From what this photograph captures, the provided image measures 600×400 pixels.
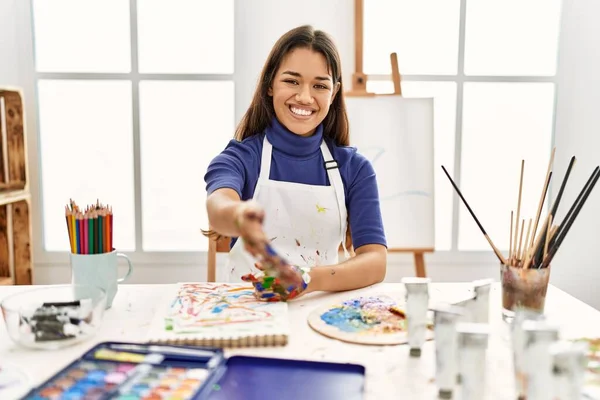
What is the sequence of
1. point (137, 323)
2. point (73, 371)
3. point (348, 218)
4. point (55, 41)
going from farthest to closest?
point (55, 41), point (348, 218), point (137, 323), point (73, 371)

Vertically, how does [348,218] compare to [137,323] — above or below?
above

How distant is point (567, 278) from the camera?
104 inches

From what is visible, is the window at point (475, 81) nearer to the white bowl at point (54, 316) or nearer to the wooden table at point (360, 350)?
the wooden table at point (360, 350)

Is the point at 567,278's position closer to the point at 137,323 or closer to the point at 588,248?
the point at 588,248

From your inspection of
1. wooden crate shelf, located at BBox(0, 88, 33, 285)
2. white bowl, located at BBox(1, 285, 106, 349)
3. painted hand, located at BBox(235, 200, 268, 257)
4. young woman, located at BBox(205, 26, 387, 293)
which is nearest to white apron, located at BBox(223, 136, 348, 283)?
young woman, located at BBox(205, 26, 387, 293)

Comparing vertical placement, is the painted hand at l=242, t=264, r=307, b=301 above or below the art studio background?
below

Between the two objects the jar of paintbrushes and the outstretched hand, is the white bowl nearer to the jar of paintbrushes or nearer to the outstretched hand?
the outstretched hand

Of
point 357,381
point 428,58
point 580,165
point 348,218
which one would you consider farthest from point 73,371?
point 580,165

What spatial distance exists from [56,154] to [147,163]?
43 centimetres

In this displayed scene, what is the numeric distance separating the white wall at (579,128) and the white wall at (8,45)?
2.46 meters

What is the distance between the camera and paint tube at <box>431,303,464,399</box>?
750mm

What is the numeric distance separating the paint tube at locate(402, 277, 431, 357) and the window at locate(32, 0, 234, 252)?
6.01 feet

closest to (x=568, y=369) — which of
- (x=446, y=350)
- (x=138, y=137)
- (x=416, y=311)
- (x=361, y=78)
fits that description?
(x=446, y=350)

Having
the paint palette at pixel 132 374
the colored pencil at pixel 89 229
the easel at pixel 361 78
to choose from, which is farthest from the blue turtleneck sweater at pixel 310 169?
the easel at pixel 361 78
